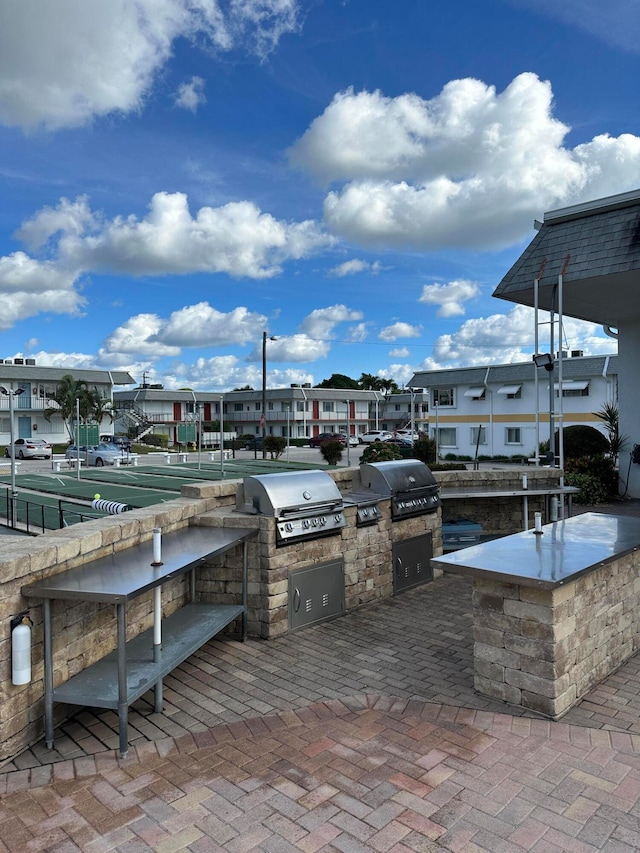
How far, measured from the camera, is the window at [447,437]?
116 ft

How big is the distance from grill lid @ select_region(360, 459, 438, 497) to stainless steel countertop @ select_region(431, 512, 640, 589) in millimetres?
2230

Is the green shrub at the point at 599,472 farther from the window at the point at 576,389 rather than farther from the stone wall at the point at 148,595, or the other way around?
the window at the point at 576,389

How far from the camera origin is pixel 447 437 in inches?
1403

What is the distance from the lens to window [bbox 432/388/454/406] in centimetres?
3525

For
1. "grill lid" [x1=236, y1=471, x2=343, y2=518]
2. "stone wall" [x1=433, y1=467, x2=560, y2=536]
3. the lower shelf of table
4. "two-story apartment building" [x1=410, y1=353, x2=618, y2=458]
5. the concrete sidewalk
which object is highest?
"two-story apartment building" [x1=410, y1=353, x2=618, y2=458]

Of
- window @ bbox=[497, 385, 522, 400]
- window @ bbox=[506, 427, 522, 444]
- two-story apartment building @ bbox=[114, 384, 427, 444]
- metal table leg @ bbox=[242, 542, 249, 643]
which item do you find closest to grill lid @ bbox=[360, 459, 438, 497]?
metal table leg @ bbox=[242, 542, 249, 643]

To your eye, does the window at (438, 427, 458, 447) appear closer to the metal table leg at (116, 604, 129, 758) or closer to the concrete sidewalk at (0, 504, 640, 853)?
the concrete sidewalk at (0, 504, 640, 853)

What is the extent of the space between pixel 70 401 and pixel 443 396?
92.6 ft

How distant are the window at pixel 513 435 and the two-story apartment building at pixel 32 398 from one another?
3406 centimetres

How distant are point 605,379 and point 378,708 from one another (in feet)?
96.8

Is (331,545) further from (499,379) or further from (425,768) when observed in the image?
(499,379)

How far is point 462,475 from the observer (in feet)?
34.4

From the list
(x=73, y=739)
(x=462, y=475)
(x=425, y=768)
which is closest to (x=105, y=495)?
(x=462, y=475)

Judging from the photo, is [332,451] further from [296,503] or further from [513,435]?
[296,503]
